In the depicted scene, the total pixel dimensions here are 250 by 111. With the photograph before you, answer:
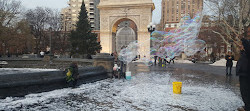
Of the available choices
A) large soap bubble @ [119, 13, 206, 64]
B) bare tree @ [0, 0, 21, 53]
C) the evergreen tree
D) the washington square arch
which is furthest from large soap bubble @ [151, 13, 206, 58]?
bare tree @ [0, 0, 21, 53]

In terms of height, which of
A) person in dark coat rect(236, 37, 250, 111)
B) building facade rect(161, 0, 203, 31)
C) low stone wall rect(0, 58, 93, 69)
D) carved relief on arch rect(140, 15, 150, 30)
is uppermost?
building facade rect(161, 0, 203, 31)

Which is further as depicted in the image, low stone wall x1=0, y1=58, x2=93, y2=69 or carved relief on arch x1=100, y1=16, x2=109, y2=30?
carved relief on arch x1=100, y1=16, x2=109, y2=30

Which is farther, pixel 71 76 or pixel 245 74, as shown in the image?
pixel 71 76

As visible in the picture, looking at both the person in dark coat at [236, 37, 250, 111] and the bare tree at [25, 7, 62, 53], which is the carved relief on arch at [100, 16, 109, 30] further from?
the person in dark coat at [236, 37, 250, 111]

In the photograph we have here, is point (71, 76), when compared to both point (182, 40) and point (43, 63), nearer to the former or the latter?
point (182, 40)

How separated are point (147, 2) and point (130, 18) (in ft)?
13.9

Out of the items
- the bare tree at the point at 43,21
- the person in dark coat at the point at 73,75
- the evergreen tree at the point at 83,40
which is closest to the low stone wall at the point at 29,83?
the person in dark coat at the point at 73,75

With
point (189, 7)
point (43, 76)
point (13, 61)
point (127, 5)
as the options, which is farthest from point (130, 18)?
point (189, 7)

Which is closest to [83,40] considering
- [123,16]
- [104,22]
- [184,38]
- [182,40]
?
[104,22]

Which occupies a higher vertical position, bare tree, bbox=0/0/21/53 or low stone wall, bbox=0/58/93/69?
bare tree, bbox=0/0/21/53

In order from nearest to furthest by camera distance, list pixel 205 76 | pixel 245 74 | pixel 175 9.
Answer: pixel 245 74
pixel 205 76
pixel 175 9

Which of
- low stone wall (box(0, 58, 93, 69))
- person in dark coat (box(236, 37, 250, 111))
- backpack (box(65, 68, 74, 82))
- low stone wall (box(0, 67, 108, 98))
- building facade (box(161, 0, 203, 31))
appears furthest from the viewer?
building facade (box(161, 0, 203, 31))

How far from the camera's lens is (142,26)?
31750 millimetres

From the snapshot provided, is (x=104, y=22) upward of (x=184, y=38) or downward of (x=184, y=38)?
upward
